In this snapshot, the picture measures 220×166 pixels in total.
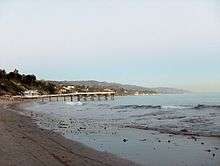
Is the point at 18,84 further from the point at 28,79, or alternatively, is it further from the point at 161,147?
the point at 161,147

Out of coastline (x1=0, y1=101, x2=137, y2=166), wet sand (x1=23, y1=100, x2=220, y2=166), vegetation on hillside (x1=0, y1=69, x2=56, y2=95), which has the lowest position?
wet sand (x1=23, y1=100, x2=220, y2=166)

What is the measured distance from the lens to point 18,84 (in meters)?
159

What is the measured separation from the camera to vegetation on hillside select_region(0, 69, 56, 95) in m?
143

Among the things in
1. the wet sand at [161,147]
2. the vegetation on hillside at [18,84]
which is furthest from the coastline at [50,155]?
the vegetation on hillside at [18,84]

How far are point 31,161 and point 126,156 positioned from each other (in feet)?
10.8

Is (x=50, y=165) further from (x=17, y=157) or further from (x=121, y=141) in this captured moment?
(x=121, y=141)

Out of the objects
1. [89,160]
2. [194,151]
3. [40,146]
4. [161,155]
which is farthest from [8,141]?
[194,151]

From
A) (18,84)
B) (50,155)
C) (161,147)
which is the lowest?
(161,147)

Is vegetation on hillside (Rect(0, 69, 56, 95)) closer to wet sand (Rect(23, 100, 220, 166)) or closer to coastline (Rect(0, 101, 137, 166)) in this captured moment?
wet sand (Rect(23, 100, 220, 166))

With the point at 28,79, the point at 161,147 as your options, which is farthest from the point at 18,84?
the point at 161,147

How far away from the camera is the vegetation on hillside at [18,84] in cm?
14282

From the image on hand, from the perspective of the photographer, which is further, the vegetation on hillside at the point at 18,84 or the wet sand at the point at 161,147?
the vegetation on hillside at the point at 18,84

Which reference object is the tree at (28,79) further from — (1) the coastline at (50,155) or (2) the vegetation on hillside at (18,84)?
(1) the coastline at (50,155)

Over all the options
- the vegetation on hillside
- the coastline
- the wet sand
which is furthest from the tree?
the coastline
